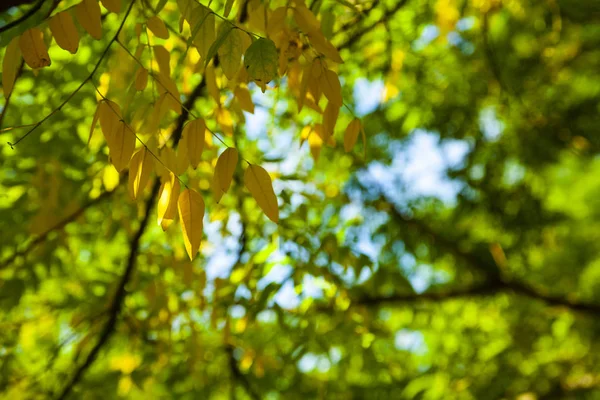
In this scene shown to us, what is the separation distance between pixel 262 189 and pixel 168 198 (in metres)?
0.18

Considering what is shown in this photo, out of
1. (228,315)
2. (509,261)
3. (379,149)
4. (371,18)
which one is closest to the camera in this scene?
(228,315)

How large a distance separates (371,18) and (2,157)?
181 cm

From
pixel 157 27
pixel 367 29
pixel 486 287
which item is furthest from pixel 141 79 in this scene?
pixel 486 287

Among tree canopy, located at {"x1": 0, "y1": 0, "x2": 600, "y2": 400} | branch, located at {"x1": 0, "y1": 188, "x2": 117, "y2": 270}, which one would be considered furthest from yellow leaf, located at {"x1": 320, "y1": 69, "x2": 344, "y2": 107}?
branch, located at {"x1": 0, "y1": 188, "x2": 117, "y2": 270}

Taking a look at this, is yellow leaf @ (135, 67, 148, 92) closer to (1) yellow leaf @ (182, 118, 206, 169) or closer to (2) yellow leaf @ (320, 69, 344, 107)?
(1) yellow leaf @ (182, 118, 206, 169)

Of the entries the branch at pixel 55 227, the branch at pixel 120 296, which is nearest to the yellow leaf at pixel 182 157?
the branch at pixel 120 296

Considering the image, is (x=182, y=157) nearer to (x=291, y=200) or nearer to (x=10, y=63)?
(x=10, y=63)

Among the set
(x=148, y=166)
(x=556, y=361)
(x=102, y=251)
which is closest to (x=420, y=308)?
(x=556, y=361)

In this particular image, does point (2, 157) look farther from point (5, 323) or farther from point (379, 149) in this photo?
point (379, 149)

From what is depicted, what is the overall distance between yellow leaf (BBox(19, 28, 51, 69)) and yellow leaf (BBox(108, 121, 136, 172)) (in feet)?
0.60

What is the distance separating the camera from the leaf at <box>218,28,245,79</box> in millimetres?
1025

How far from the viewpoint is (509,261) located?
4.31 m

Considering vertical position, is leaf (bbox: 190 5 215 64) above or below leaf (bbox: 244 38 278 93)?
above

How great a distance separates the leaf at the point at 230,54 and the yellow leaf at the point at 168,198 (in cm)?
22
